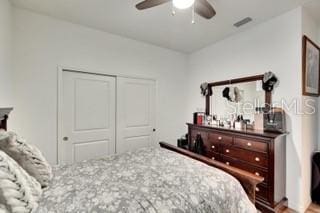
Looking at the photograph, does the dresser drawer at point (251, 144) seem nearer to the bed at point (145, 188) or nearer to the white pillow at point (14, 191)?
the bed at point (145, 188)

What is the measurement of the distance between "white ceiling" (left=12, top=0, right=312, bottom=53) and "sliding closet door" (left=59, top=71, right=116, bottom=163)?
Result: 878 mm

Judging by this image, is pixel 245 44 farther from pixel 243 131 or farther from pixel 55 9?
pixel 55 9

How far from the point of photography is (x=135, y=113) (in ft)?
11.3

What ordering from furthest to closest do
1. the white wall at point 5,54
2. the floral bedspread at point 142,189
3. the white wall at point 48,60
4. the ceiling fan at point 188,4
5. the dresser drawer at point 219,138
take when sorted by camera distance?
the dresser drawer at point 219,138
the white wall at point 48,60
the white wall at point 5,54
the ceiling fan at point 188,4
the floral bedspread at point 142,189

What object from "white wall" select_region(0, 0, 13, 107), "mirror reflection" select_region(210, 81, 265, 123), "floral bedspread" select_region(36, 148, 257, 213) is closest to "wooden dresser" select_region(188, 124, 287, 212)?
"mirror reflection" select_region(210, 81, 265, 123)

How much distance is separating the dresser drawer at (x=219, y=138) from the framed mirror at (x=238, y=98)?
508 millimetres

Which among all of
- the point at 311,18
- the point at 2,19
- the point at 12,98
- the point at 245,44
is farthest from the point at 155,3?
the point at 311,18

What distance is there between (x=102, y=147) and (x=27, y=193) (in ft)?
7.05

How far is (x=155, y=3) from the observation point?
174cm

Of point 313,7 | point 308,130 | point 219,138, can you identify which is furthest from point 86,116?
point 313,7

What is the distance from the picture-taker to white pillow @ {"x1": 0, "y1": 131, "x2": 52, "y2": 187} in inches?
45.9

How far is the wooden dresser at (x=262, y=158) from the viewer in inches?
84.5

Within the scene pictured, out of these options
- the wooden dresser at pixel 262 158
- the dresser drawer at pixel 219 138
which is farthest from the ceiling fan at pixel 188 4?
the dresser drawer at pixel 219 138

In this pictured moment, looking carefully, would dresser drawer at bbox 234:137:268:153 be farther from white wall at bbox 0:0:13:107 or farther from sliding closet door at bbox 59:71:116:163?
white wall at bbox 0:0:13:107
